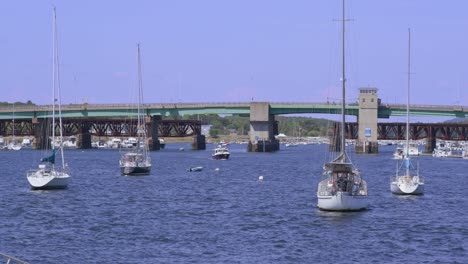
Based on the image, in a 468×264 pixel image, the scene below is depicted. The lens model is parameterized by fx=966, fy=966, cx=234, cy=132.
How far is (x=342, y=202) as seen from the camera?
66688 millimetres

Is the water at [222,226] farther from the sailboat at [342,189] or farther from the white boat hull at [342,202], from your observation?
the sailboat at [342,189]

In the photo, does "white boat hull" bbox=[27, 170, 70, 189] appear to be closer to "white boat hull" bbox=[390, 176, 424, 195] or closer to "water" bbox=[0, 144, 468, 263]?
"water" bbox=[0, 144, 468, 263]

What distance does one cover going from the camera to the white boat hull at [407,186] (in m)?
85.6

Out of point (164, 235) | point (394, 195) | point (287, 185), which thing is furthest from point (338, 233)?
point (287, 185)

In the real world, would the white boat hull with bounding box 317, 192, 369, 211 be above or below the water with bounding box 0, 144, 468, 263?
above

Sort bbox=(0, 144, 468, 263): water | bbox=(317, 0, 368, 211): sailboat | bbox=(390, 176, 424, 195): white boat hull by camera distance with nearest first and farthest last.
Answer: bbox=(0, 144, 468, 263): water < bbox=(317, 0, 368, 211): sailboat < bbox=(390, 176, 424, 195): white boat hull

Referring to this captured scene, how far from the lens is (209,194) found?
300 ft

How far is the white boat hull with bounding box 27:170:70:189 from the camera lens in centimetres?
8881

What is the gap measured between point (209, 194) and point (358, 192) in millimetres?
25810

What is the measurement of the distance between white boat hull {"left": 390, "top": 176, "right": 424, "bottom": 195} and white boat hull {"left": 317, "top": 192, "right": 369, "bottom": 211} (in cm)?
1762

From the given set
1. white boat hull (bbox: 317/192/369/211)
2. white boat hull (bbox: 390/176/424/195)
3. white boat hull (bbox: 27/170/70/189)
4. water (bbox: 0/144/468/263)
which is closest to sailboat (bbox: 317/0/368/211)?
white boat hull (bbox: 317/192/369/211)

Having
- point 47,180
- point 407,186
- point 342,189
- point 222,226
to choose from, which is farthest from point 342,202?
point 47,180

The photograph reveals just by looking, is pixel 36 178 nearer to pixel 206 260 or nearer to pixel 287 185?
pixel 287 185

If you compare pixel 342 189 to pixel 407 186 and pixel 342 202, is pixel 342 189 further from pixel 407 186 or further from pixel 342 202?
pixel 407 186
